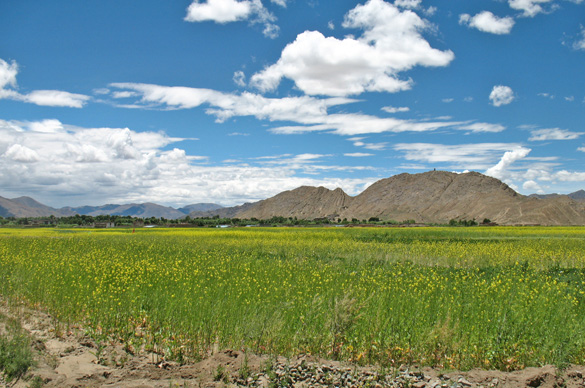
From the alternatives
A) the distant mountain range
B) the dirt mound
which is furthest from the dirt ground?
the dirt mound

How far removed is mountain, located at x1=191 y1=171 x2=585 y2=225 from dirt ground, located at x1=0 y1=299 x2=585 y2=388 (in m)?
99.2

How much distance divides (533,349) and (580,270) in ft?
46.9

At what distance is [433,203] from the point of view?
128 m

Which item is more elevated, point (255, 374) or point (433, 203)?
point (433, 203)

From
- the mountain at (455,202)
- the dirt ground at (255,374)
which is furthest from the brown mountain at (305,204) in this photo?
the dirt ground at (255,374)

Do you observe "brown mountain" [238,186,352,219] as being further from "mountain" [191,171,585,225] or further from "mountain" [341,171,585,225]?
"mountain" [341,171,585,225]

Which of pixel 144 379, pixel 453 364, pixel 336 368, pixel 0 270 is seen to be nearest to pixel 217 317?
pixel 144 379

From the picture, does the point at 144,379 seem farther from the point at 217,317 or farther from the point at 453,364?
the point at 453,364

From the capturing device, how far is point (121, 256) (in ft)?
67.3

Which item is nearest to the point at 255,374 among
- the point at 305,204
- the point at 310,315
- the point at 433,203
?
the point at 310,315

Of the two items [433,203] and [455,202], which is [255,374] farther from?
[433,203]

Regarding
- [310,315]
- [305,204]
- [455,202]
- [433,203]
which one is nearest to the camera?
[310,315]

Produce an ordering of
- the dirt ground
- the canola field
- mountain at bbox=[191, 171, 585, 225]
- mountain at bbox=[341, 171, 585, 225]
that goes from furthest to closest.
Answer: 1. mountain at bbox=[191, 171, 585, 225]
2. mountain at bbox=[341, 171, 585, 225]
3. the canola field
4. the dirt ground

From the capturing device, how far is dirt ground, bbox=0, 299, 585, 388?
6.43 meters
